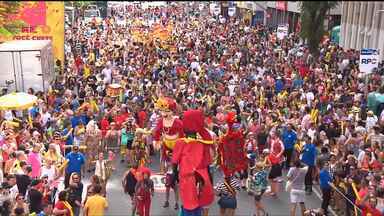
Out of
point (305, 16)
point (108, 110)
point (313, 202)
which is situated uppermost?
point (305, 16)

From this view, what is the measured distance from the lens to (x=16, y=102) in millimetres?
14078

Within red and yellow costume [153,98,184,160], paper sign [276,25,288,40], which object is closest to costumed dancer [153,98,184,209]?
red and yellow costume [153,98,184,160]

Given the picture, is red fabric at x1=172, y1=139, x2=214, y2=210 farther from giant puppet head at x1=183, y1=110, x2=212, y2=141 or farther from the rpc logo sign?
the rpc logo sign

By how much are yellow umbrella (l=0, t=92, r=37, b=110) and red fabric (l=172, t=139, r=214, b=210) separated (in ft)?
20.2

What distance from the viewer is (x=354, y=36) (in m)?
30.2

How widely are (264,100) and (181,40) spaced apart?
1558 centimetres

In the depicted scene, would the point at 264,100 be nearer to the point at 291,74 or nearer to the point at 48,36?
the point at 291,74

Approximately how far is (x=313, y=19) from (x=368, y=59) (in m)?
15.2

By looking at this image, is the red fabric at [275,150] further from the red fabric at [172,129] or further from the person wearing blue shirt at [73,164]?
the person wearing blue shirt at [73,164]

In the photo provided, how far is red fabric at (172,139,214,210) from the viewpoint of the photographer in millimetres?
9133

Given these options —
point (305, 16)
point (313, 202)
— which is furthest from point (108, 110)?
point (305, 16)

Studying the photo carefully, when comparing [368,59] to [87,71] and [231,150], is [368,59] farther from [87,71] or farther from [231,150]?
[87,71]

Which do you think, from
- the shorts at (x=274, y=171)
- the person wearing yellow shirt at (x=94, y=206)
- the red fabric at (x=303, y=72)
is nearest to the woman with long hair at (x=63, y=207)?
the person wearing yellow shirt at (x=94, y=206)

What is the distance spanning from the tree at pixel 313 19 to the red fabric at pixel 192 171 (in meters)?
6.39
